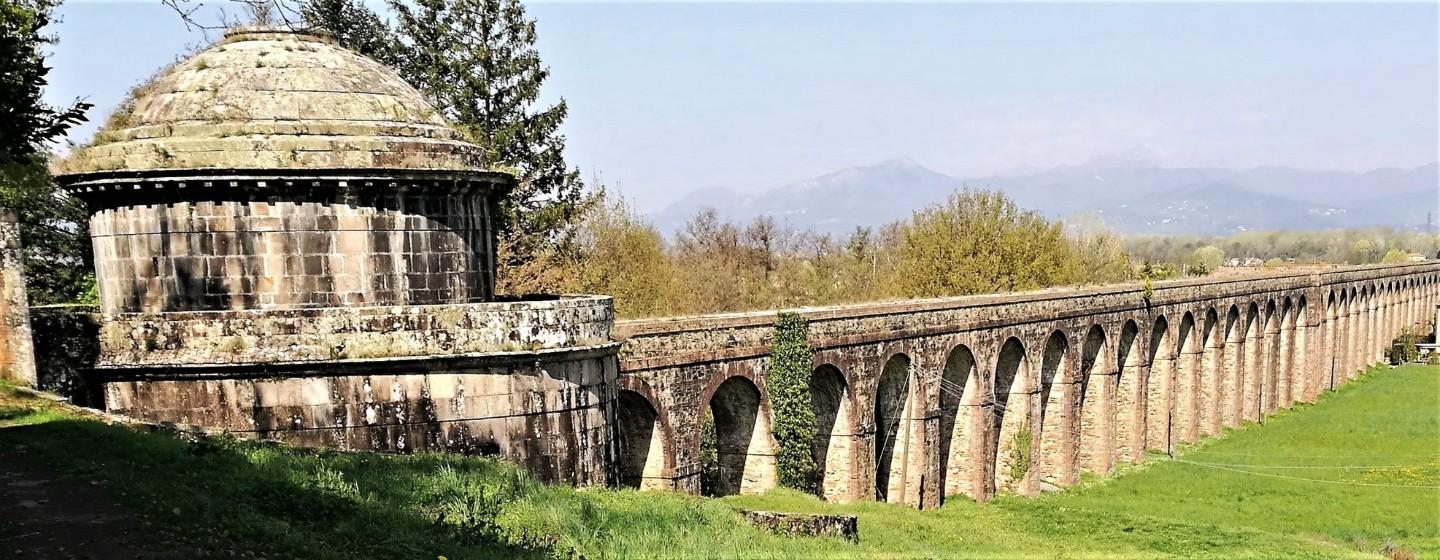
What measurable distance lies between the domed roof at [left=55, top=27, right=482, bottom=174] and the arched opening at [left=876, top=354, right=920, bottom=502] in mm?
15190

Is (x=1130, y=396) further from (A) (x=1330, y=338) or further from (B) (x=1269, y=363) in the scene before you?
(A) (x=1330, y=338)

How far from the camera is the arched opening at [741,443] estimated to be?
2241cm

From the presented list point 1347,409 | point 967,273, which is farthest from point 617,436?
point 1347,409

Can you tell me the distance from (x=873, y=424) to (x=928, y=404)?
105 inches

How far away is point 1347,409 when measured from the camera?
49.0 m

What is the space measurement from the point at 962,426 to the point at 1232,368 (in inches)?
930

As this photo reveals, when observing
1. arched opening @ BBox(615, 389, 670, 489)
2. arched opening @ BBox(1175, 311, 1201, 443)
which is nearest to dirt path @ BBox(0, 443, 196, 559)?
arched opening @ BBox(615, 389, 670, 489)

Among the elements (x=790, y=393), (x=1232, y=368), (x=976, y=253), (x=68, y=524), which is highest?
(x=976, y=253)

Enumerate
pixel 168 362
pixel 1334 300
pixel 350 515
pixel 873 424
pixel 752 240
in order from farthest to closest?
pixel 752 240 → pixel 1334 300 → pixel 873 424 → pixel 168 362 → pixel 350 515

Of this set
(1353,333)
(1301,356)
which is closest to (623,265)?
(1301,356)

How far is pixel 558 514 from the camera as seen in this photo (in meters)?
10.8

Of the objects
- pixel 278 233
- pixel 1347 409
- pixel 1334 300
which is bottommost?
pixel 1347 409

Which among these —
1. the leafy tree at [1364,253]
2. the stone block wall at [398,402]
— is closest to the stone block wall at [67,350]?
the stone block wall at [398,402]

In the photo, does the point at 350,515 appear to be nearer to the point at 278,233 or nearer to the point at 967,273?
the point at 278,233
